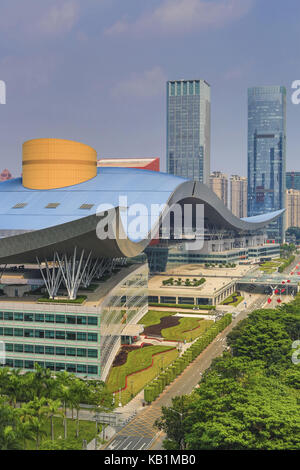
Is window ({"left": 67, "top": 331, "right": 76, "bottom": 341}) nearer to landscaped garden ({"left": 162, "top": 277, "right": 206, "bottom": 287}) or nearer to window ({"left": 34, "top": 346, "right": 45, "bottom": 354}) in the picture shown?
window ({"left": 34, "top": 346, "right": 45, "bottom": 354})

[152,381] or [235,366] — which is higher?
[235,366]

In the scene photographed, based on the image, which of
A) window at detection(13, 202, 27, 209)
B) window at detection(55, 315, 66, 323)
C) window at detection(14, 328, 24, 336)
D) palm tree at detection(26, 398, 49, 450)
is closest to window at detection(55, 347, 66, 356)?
window at detection(55, 315, 66, 323)

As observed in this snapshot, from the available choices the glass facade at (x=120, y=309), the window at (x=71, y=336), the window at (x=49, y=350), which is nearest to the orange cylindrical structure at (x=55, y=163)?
the glass facade at (x=120, y=309)

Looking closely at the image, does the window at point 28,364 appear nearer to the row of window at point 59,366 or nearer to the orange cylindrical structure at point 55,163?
the row of window at point 59,366

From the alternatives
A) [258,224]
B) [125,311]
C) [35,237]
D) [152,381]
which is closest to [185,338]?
[125,311]

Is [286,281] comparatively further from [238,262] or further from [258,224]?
[258,224]

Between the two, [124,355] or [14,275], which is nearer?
[124,355]

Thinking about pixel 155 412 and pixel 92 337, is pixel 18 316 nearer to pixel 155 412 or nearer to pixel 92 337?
pixel 92 337
